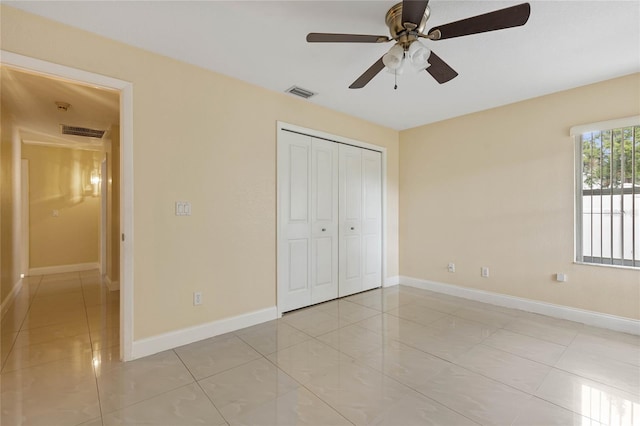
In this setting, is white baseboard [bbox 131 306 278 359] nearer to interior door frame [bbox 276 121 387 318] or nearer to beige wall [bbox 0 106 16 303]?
interior door frame [bbox 276 121 387 318]

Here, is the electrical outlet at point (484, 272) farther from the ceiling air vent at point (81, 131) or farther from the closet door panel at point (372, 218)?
the ceiling air vent at point (81, 131)

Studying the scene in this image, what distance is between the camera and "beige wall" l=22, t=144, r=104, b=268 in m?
5.47

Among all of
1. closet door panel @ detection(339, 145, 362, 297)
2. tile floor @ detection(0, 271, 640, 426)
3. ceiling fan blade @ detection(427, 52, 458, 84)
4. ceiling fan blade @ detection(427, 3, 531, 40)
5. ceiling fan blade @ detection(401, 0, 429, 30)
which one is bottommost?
tile floor @ detection(0, 271, 640, 426)

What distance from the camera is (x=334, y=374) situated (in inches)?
87.1

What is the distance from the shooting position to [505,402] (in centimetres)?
188

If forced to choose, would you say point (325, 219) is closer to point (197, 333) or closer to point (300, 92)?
point (300, 92)

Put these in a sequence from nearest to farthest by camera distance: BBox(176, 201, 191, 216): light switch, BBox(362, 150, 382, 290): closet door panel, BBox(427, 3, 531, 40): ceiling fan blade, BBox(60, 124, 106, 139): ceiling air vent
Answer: BBox(427, 3, 531, 40): ceiling fan blade, BBox(176, 201, 191, 216): light switch, BBox(60, 124, 106, 139): ceiling air vent, BBox(362, 150, 382, 290): closet door panel

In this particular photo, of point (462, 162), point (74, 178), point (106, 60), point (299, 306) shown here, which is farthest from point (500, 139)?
point (74, 178)

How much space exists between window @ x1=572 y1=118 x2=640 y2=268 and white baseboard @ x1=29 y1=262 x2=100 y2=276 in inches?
325

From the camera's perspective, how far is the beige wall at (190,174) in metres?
2.35

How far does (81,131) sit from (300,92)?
3.72m

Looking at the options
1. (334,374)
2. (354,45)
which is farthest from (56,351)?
(354,45)

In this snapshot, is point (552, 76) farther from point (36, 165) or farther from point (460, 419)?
point (36, 165)

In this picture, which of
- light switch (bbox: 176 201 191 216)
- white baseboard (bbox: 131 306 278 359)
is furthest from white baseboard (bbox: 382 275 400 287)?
light switch (bbox: 176 201 191 216)
